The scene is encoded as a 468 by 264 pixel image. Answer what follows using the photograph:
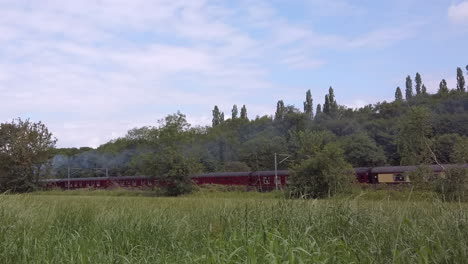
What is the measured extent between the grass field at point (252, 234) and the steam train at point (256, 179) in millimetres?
10249

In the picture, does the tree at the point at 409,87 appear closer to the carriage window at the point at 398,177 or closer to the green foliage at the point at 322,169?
the carriage window at the point at 398,177

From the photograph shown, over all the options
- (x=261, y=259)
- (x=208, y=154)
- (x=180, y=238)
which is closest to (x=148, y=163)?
(x=208, y=154)

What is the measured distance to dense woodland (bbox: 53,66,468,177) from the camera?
3734 cm

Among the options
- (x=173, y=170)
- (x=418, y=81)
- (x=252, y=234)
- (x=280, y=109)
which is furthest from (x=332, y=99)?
(x=252, y=234)

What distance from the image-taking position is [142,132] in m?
88.2

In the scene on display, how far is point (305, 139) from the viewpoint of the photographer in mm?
32281

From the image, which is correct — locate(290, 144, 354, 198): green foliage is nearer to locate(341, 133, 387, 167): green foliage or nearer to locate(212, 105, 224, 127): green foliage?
locate(341, 133, 387, 167): green foliage

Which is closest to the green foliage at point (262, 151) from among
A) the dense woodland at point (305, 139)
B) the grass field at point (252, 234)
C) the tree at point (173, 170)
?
the dense woodland at point (305, 139)

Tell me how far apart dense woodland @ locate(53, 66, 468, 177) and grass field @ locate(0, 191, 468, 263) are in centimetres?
1884

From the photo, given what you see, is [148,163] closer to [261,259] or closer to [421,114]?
[421,114]

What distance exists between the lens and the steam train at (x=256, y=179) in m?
28.6

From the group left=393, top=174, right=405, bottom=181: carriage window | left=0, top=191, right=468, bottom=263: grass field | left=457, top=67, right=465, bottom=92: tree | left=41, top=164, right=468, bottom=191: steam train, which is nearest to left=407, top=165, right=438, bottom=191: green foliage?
left=41, top=164, right=468, bottom=191: steam train

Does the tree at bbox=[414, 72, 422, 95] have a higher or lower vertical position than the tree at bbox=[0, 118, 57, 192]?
higher

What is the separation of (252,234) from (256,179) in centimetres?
2906
